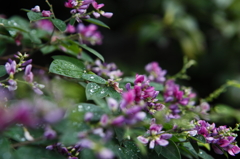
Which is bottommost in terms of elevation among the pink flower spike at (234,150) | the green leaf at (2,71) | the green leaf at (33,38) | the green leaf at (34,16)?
the green leaf at (33,38)

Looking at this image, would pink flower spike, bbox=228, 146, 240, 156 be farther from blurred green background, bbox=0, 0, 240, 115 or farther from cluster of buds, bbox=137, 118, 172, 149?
blurred green background, bbox=0, 0, 240, 115

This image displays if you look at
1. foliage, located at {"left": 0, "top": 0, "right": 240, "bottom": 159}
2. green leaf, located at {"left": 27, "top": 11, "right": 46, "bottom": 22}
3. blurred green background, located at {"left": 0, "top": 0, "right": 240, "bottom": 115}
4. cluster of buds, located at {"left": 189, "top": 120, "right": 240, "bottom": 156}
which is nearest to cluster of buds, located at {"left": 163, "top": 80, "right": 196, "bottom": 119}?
foliage, located at {"left": 0, "top": 0, "right": 240, "bottom": 159}

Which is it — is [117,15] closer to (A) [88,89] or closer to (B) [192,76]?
(B) [192,76]

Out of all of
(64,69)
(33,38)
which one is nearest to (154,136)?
(64,69)

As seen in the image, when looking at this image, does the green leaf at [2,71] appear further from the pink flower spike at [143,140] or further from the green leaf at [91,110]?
the pink flower spike at [143,140]

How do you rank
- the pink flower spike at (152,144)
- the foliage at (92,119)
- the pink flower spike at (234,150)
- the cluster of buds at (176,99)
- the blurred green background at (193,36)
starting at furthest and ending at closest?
the blurred green background at (193,36), the cluster of buds at (176,99), the pink flower spike at (234,150), the pink flower spike at (152,144), the foliage at (92,119)

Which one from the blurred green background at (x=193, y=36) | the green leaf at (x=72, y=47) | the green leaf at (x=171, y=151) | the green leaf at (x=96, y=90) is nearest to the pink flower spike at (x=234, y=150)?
the green leaf at (x=171, y=151)

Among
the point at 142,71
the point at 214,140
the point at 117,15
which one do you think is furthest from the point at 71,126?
the point at 117,15

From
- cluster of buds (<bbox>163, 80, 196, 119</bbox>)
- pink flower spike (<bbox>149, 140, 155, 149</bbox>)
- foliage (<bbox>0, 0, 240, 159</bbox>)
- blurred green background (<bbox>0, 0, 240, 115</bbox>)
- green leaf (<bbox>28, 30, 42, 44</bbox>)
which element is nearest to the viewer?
foliage (<bbox>0, 0, 240, 159</bbox>)
